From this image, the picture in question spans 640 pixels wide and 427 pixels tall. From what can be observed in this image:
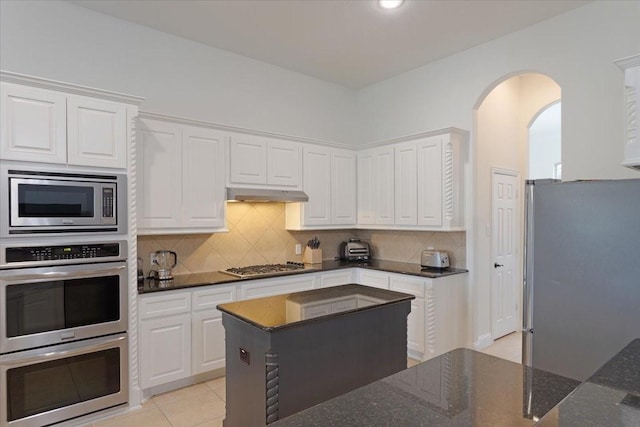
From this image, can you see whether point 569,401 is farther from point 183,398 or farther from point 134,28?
point 134,28

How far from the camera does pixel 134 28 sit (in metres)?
3.55

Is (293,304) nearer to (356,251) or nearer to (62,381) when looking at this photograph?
(62,381)

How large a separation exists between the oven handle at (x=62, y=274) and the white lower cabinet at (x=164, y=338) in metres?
0.35

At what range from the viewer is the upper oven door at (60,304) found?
2.44 meters

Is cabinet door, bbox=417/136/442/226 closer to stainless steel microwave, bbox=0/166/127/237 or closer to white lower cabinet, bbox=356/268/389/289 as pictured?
white lower cabinet, bbox=356/268/389/289

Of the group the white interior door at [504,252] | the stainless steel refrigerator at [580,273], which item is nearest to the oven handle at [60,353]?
the stainless steel refrigerator at [580,273]

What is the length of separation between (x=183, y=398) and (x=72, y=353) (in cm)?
97

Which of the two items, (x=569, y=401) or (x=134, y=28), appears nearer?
(x=569, y=401)

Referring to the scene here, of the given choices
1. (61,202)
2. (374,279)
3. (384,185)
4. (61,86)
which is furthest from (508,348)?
(61,86)

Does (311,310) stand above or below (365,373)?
above

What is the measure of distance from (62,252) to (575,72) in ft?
14.2

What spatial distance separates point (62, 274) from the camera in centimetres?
260

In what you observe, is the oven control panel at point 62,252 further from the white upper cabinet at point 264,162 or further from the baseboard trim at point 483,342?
the baseboard trim at point 483,342

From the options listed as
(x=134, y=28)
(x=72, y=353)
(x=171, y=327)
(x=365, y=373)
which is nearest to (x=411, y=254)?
(x=365, y=373)
